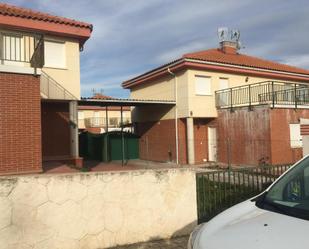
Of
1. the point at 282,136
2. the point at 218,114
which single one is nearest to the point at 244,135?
the point at 282,136

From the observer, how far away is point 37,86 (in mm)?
10547

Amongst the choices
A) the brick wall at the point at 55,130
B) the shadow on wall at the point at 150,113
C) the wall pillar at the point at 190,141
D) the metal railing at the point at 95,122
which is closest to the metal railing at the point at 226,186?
the brick wall at the point at 55,130

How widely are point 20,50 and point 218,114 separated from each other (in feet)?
41.4

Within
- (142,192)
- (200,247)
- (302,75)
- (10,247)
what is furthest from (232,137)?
(200,247)

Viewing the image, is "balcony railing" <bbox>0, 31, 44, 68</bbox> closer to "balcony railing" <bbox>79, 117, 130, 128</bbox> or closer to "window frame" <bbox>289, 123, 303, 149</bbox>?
"window frame" <bbox>289, 123, 303, 149</bbox>

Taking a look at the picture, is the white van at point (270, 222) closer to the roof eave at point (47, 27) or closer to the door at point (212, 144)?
the roof eave at point (47, 27)

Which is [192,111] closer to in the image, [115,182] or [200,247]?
[115,182]

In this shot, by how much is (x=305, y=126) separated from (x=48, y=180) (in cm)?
1765

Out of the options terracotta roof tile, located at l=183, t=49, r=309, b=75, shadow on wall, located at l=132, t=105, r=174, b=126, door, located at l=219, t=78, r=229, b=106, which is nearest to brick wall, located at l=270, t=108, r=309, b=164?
door, located at l=219, t=78, r=229, b=106

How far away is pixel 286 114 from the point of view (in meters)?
19.2

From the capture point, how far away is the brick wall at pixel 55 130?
17500mm

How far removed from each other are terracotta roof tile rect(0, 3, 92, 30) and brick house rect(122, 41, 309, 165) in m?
7.09

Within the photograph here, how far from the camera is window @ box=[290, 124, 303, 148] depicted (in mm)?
19616

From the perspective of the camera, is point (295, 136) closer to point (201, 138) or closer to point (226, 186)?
point (201, 138)
